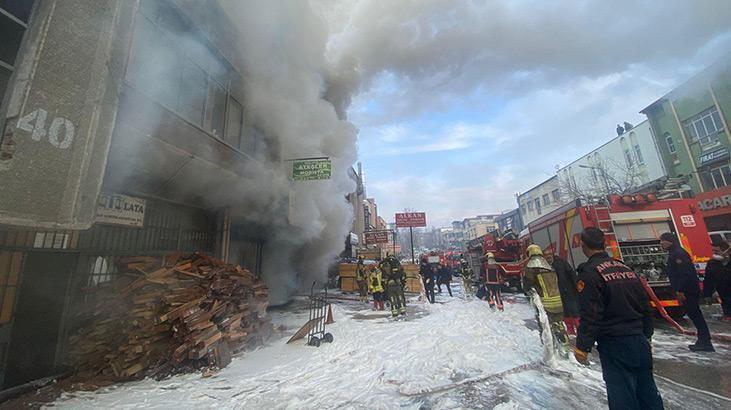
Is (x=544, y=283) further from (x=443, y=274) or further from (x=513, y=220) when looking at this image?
(x=513, y=220)

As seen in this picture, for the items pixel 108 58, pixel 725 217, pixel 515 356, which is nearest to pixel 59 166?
pixel 108 58

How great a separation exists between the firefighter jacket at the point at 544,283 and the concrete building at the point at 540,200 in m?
26.5

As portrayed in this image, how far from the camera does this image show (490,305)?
312 inches

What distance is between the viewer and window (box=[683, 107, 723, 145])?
1520 centimetres

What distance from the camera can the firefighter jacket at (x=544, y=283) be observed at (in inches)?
163

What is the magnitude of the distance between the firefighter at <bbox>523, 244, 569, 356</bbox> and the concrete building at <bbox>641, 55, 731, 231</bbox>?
16.4m

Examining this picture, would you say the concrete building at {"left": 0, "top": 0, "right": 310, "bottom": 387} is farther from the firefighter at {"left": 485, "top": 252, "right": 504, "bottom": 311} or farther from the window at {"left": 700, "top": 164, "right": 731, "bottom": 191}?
the window at {"left": 700, "top": 164, "right": 731, "bottom": 191}

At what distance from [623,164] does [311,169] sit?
2499cm

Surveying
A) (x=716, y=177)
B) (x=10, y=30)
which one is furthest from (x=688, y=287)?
(x=716, y=177)

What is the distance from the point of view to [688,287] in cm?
420

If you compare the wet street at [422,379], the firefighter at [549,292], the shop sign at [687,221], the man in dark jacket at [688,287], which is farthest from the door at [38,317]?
the shop sign at [687,221]

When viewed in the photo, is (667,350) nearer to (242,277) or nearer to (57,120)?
(242,277)

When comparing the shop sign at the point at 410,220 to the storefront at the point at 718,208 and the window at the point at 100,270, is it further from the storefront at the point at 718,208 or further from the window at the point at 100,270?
the window at the point at 100,270

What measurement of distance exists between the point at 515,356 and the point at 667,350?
2.27 metres
